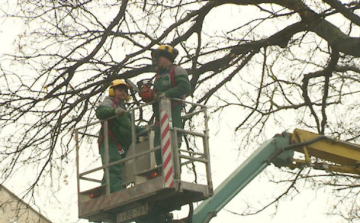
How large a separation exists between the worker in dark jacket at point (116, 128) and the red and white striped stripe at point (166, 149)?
28.5 inches

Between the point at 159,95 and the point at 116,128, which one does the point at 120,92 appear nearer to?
the point at 116,128

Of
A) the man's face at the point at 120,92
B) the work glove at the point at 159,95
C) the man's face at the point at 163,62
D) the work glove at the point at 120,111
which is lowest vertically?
the work glove at the point at 159,95

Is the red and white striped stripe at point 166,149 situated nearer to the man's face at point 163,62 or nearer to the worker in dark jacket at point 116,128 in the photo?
the worker in dark jacket at point 116,128

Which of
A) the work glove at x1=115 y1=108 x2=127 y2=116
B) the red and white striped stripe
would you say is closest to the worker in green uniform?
the red and white striped stripe

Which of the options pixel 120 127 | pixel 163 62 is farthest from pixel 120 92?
pixel 163 62

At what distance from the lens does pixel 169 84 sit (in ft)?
37.7

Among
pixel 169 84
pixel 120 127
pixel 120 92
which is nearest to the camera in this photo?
pixel 169 84

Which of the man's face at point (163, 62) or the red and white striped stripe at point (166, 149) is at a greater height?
the man's face at point (163, 62)

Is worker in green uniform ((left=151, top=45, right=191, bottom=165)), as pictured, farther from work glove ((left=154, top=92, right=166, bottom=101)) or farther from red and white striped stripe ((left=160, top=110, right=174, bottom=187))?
red and white striped stripe ((left=160, top=110, right=174, bottom=187))

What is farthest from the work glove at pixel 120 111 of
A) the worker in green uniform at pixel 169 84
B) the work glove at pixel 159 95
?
the work glove at pixel 159 95

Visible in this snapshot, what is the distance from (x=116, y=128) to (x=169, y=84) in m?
0.94

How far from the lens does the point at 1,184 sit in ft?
44.8

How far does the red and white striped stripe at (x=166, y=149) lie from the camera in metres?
10.8

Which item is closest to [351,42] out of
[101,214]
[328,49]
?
[328,49]
